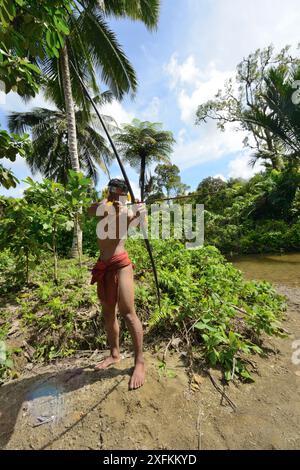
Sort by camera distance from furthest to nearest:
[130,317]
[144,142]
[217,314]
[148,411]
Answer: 1. [144,142]
2. [217,314]
3. [130,317]
4. [148,411]

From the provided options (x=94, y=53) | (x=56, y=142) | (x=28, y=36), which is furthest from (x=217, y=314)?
(x=56, y=142)

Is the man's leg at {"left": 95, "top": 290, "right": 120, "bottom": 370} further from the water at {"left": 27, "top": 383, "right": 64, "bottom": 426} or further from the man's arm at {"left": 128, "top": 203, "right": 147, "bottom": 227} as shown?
the man's arm at {"left": 128, "top": 203, "right": 147, "bottom": 227}

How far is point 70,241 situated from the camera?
9.51m

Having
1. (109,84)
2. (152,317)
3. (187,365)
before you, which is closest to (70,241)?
(109,84)

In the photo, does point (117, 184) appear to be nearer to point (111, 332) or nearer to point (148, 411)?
point (111, 332)

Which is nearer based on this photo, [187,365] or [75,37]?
[187,365]

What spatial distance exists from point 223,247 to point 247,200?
402 centimetres

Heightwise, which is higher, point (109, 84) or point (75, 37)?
point (75, 37)

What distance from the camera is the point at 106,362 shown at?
2688 millimetres

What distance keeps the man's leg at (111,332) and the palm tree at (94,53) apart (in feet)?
16.9

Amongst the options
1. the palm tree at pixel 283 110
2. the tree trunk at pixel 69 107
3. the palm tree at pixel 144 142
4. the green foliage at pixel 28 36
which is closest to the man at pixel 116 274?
the green foliage at pixel 28 36

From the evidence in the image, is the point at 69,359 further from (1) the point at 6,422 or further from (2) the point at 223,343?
(2) the point at 223,343

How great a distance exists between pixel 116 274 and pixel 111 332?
2.06 ft
